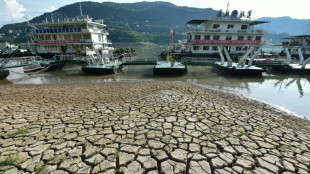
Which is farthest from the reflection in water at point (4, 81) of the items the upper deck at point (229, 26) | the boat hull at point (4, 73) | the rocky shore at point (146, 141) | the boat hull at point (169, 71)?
the upper deck at point (229, 26)

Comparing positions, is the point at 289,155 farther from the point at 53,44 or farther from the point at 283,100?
the point at 53,44

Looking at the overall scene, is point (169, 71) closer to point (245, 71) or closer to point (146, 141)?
point (245, 71)

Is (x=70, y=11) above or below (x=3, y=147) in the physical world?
above

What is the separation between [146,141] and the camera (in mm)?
4375

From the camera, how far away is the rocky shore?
351 cm

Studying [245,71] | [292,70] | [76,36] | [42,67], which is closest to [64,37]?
[76,36]

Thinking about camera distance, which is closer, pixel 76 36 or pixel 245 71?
pixel 245 71

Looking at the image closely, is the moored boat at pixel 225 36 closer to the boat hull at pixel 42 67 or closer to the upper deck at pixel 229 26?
the upper deck at pixel 229 26

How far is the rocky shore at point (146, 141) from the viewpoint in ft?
11.5

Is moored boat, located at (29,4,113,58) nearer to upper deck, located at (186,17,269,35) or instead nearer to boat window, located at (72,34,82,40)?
boat window, located at (72,34,82,40)

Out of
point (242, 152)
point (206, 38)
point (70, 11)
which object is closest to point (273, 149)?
point (242, 152)

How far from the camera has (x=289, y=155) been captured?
13.5 ft

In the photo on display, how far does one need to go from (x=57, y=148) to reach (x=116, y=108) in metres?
3.06

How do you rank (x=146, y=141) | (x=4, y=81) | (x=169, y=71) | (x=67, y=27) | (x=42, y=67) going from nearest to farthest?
(x=146, y=141) < (x=4, y=81) < (x=169, y=71) < (x=42, y=67) < (x=67, y=27)
